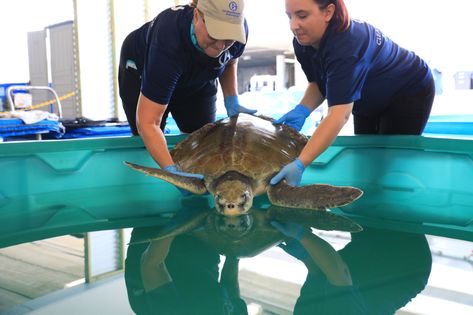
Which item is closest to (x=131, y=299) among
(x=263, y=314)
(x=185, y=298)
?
(x=185, y=298)

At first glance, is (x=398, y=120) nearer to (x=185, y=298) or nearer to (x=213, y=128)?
(x=213, y=128)

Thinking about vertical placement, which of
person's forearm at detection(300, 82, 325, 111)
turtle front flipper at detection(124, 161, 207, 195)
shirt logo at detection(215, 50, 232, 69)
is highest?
shirt logo at detection(215, 50, 232, 69)

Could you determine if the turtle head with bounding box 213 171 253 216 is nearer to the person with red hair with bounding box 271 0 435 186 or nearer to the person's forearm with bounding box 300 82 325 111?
the person with red hair with bounding box 271 0 435 186

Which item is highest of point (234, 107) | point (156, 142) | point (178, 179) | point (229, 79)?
point (229, 79)

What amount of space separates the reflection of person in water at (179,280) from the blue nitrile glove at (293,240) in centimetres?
15

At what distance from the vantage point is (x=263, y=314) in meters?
0.68

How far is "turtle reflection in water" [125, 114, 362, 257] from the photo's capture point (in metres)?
1.13

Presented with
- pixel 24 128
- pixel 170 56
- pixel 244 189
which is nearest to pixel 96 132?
pixel 24 128

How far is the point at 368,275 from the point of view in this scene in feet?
2.71

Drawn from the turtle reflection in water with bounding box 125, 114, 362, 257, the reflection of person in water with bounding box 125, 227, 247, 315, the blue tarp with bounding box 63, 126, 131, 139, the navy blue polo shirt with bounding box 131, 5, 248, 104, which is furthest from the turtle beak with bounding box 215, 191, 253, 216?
the blue tarp with bounding box 63, 126, 131, 139

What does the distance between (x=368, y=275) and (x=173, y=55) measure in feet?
2.86

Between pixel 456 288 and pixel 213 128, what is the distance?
1.16 m

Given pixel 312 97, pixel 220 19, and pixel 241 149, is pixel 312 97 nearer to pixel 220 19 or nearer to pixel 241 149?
pixel 241 149

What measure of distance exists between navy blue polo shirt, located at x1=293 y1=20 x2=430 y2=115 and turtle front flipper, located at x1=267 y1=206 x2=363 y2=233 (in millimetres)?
351
